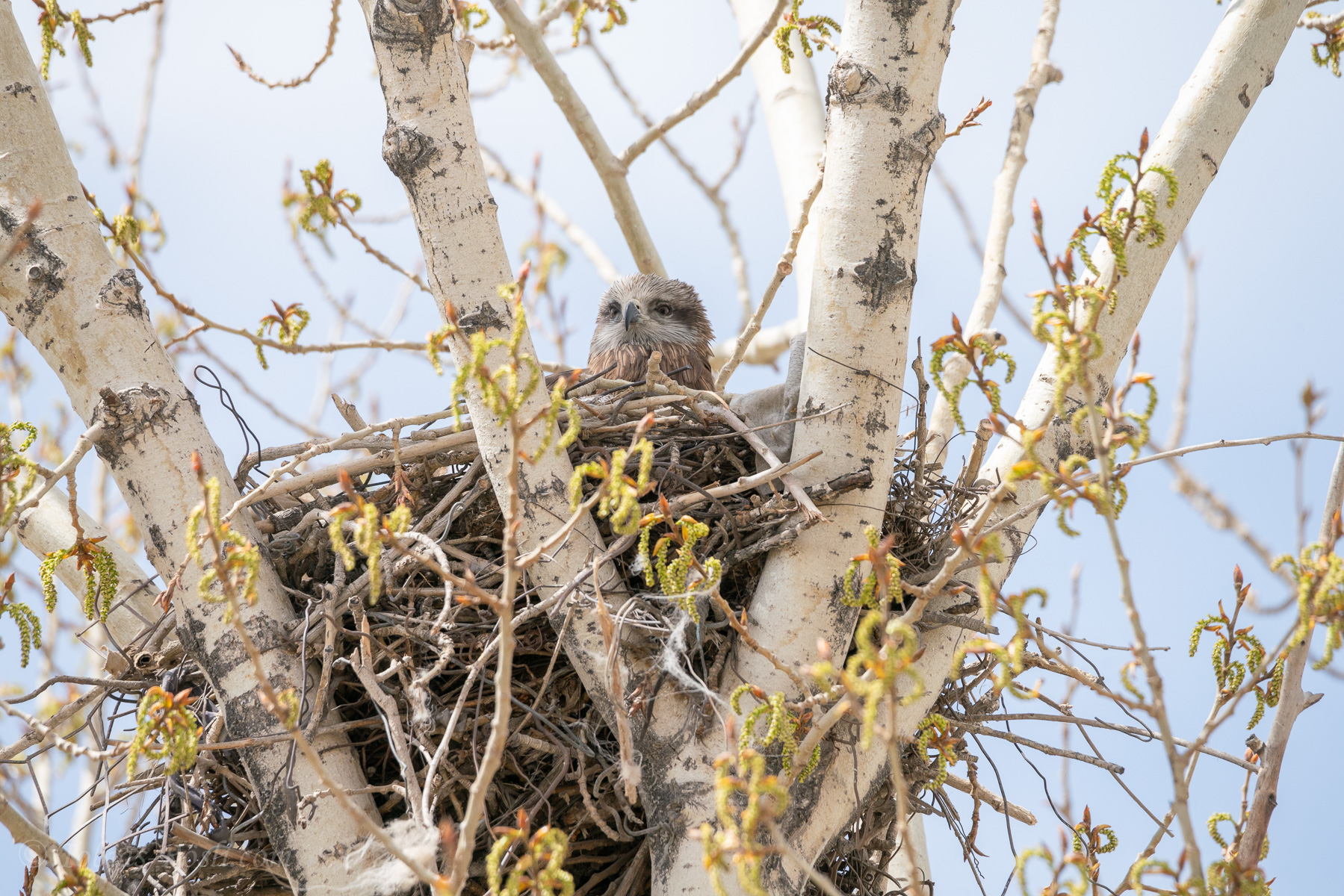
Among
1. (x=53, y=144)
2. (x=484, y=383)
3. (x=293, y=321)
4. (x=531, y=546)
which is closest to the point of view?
(x=484, y=383)

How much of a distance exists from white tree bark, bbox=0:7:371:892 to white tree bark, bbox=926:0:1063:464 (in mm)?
2342

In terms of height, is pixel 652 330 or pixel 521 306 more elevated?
pixel 652 330

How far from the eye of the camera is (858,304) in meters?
2.55

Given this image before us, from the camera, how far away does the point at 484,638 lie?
270 cm

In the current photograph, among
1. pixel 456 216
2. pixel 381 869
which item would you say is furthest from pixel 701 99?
pixel 381 869

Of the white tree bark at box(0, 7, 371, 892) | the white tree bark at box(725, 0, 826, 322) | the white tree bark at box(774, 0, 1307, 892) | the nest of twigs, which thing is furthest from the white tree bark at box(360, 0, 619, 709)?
the white tree bark at box(725, 0, 826, 322)

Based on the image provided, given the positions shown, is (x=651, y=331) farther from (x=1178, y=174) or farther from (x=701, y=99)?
(x=1178, y=174)

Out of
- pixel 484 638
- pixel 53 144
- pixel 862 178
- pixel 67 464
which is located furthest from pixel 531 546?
pixel 53 144

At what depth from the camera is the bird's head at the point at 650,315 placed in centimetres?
470

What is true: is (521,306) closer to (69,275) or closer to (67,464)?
(67,464)

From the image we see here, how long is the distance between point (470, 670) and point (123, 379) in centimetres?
109

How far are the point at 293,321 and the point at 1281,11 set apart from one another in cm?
285

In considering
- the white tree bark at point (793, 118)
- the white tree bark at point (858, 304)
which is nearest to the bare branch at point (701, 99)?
the white tree bark at point (793, 118)

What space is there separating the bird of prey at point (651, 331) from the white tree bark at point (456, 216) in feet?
6.56
